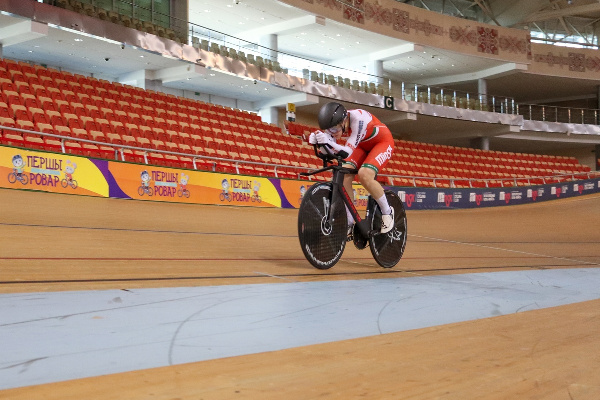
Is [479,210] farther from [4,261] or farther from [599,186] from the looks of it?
[4,261]

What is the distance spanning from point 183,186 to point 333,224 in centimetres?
712

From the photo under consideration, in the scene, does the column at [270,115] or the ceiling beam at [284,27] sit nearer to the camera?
the ceiling beam at [284,27]

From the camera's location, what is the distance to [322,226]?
454 centimetres

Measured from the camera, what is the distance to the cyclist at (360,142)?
4.48 m

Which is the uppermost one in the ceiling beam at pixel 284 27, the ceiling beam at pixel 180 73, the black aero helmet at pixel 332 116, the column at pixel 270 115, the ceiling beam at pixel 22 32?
the ceiling beam at pixel 284 27

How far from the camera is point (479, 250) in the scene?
752cm

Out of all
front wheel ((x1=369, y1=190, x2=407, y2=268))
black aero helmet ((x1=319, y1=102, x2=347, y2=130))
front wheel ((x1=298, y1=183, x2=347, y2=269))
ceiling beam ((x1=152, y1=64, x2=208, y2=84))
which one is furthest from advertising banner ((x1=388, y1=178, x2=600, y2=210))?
black aero helmet ((x1=319, y1=102, x2=347, y2=130))

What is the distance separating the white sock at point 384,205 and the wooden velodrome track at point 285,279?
0.47 metres

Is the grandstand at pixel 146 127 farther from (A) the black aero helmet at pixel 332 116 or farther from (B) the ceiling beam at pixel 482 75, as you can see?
(B) the ceiling beam at pixel 482 75

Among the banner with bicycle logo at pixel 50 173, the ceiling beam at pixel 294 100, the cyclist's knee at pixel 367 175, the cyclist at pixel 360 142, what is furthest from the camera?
the ceiling beam at pixel 294 100

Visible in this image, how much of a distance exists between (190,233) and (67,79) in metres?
10.5

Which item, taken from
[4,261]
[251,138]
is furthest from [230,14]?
[4,261]

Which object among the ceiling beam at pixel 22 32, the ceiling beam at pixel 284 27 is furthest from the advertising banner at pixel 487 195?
the ceiling beam at pixel 22 32

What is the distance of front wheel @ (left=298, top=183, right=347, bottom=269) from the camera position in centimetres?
441
